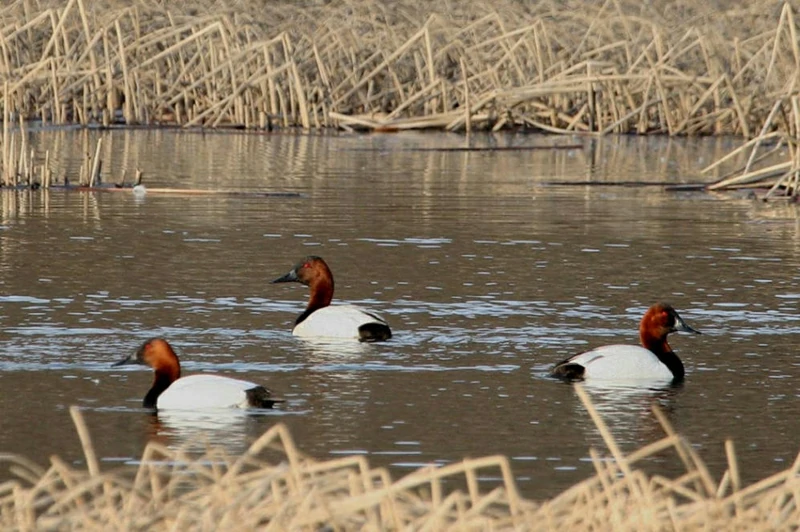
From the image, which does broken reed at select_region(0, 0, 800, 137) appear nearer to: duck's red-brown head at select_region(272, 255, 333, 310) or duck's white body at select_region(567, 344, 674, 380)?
duck's red-brown head at select_region(272, 255, 333, 310)

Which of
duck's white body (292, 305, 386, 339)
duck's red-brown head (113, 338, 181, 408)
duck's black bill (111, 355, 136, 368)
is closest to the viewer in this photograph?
duck's red-brown head (113, 338, 181, 408)

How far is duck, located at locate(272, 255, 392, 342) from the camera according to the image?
10.8 m

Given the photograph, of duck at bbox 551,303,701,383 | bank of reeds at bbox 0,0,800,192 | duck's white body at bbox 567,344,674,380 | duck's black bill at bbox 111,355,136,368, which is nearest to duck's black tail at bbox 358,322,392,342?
duck at bbox 551,303,701,383

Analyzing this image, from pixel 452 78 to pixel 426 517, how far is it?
26.1 m

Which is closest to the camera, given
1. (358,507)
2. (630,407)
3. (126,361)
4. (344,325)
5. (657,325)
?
(358,507)

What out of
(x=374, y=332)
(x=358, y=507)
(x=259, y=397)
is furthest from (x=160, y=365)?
(x=358, y=507)

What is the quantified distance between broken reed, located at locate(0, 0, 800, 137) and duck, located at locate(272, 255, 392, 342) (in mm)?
15250

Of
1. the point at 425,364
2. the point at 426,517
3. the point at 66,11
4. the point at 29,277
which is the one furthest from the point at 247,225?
the point at 426,517

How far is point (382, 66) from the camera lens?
2800cm

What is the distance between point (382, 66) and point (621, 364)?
18.6 m

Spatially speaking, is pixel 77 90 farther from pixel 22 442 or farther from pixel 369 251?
pixel 22 442

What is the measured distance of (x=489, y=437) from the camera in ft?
27.3

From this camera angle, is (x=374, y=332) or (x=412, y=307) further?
(x=412, y=307)

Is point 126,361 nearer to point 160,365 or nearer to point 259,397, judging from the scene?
point 160,365
